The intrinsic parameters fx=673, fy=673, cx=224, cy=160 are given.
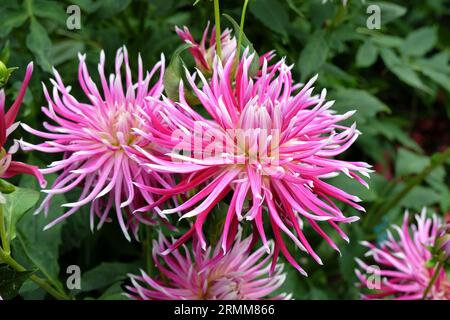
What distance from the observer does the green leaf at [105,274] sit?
944 millimetres

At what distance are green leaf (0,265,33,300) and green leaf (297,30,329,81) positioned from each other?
507 millimetres

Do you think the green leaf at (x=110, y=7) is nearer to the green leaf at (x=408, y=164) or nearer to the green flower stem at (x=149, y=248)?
the green flower stem at (x=149, y=248)

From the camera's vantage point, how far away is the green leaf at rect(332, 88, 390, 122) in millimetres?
1149

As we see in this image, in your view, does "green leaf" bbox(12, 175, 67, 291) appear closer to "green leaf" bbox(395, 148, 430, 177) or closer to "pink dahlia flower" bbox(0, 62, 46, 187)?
"pink dahlia flower" bbox(0, 62, 46, 187)

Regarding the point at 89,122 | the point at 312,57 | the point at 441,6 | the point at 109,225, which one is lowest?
the point at 109,225

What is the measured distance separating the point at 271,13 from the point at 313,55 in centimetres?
9

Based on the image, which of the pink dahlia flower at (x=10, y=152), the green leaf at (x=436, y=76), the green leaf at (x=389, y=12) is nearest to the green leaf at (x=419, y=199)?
the green leaf at (x=436, y=76)

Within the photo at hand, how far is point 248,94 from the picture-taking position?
688 mm

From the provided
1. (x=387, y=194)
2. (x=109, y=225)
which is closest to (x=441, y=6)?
(x=387, y=194)

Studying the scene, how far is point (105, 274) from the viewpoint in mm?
957

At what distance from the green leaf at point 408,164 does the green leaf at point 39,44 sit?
75 cm

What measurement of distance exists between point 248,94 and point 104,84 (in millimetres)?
195

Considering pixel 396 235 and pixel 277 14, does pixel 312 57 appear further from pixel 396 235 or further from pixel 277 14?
pixel 396 235

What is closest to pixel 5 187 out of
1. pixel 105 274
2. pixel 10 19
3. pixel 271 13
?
pixel 105 274
